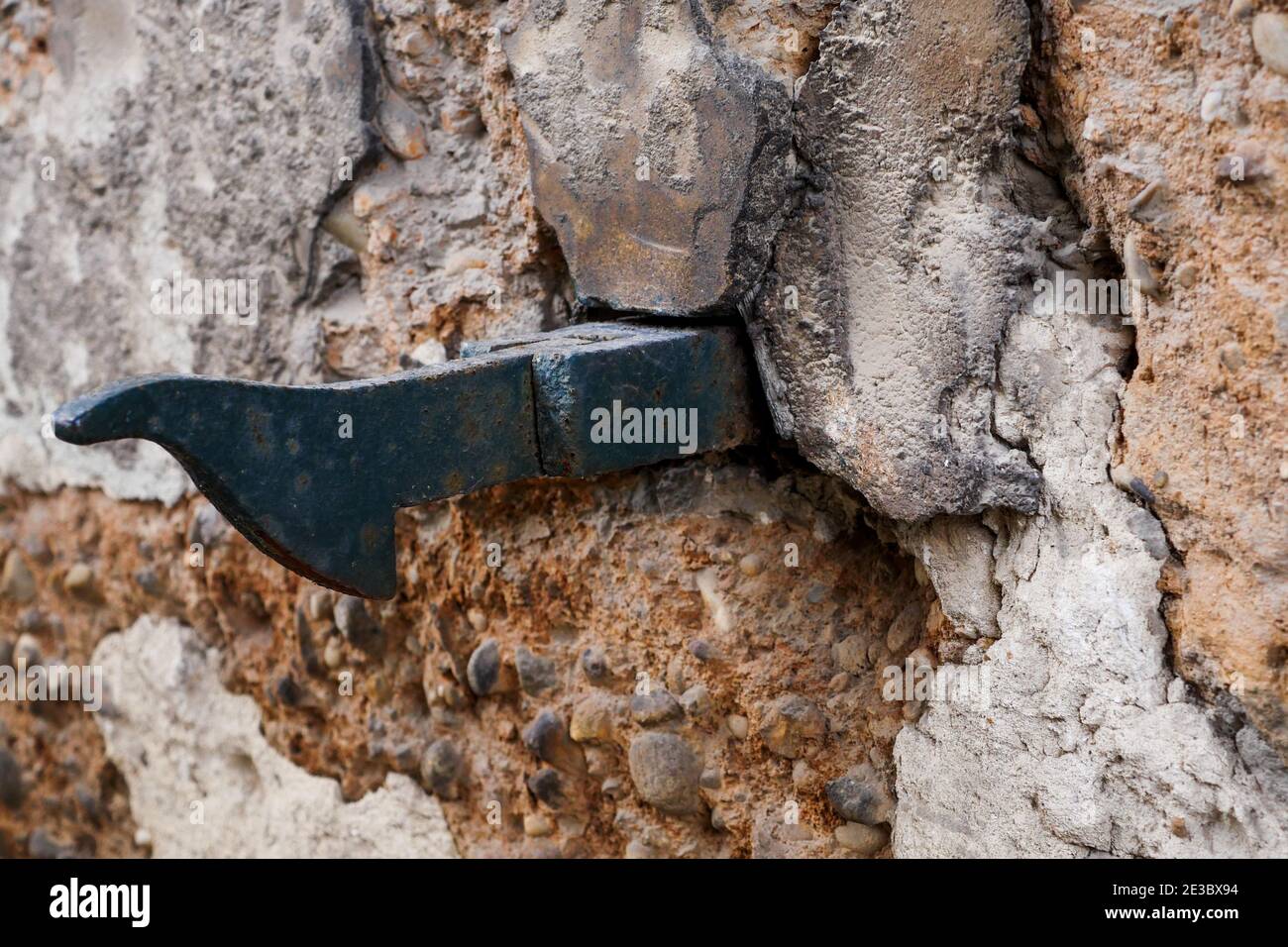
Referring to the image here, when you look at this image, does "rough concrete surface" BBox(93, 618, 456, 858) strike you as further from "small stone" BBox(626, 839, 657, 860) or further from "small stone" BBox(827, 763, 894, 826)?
"small stone" BBox(827, 763, 894, 826)

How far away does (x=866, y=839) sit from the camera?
48.9 inches

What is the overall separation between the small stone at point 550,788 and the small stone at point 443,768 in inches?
5.2

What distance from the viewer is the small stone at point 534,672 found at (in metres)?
1.37

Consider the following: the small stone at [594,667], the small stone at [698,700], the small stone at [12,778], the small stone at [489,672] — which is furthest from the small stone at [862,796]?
the small stone at [12,778]

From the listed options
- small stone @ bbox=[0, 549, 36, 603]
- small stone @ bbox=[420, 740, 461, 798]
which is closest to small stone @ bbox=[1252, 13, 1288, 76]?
small stone @ bbox=[420, 740, 461, 798]

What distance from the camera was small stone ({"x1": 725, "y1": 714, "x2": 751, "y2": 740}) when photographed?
4.17 feet

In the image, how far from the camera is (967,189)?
3.60ft

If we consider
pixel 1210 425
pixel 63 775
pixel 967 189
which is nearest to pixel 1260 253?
pixel 1210 425

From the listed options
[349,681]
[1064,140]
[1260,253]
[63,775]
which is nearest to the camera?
[1260,253]

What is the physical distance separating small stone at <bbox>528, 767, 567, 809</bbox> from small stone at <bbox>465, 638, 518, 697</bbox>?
97 mm

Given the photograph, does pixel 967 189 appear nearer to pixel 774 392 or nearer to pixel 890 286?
pixel 890 286

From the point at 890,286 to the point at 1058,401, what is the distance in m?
0.17

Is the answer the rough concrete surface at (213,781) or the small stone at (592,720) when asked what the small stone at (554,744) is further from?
the rough concrete surface at (213,781)

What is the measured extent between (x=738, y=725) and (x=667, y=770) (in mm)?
84
